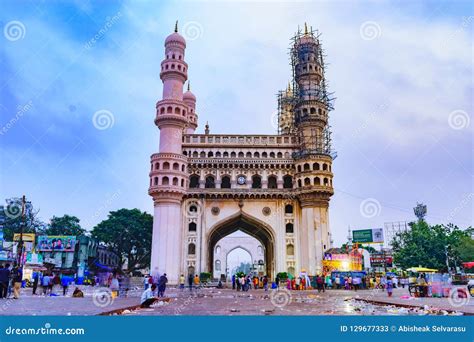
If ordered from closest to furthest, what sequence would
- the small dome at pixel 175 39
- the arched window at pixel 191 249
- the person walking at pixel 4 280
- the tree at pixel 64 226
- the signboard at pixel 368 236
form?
the person walking at pixel 4 280 → the arched window at pixel 191 249 → the small dome at pixel 175 39 → the signboard at pixel 368 236 → the tree at pixel 64 226

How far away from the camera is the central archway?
47.8 meters

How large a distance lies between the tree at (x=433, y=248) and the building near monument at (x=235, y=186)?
74.5ft

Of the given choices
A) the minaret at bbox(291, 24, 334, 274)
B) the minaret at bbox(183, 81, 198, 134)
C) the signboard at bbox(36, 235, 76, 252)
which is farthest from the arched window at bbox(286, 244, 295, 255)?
the signboard at bbox(36, 235, 76, 252)

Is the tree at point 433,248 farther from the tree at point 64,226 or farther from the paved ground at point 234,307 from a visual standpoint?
the tree at point 64,226

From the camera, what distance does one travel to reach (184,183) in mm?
46344

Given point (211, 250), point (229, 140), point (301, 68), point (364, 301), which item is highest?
point (301, 68)

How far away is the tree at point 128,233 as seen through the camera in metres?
63.6

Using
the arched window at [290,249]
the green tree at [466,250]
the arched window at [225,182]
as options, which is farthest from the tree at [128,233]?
the green tree at [466,250]

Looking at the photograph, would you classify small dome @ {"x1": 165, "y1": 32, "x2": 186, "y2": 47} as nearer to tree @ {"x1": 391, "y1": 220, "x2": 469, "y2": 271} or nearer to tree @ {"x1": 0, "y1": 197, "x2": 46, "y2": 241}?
tree @ {"x1": 0, "y1": 197, "x2": 46, "y2": 241}

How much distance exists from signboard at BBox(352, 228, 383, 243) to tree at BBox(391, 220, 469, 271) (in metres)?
6.31

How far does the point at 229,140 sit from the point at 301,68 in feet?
46.5

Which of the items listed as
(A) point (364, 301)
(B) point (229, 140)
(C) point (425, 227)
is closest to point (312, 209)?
(B) point (229, 140)
